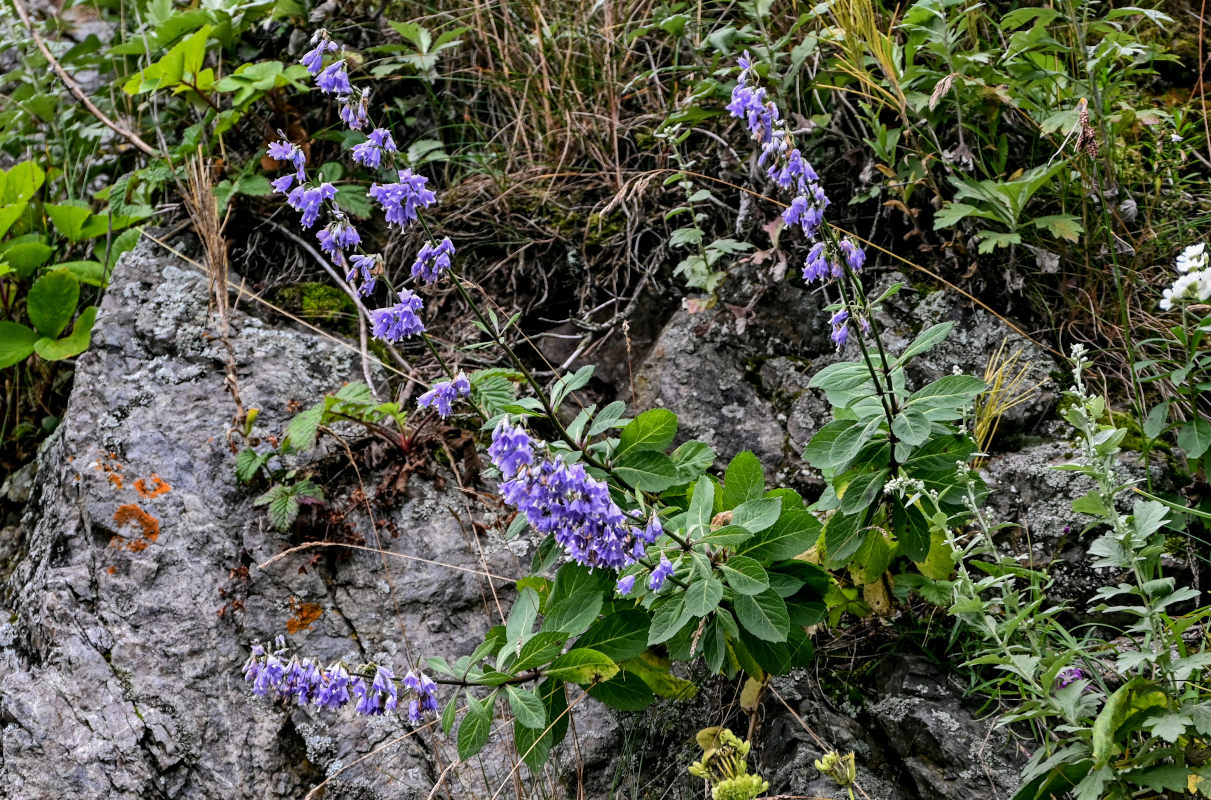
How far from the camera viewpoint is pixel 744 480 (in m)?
2.60

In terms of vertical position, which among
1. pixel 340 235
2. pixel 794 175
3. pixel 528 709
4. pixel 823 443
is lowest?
pixel 528 709

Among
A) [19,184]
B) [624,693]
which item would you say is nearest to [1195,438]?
[624,693]

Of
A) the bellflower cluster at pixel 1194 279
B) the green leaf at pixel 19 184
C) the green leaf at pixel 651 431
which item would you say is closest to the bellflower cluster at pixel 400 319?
the green leaf at pixel 651 431

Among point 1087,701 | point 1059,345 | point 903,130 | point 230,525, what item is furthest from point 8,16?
point 1087,701

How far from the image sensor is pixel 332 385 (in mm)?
3793

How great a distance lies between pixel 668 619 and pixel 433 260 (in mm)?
1124

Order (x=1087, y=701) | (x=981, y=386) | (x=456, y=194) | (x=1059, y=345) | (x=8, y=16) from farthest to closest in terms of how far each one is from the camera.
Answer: (x=8, y=16), (x=456, y=194), (x=1059, y=345), (x=981, y=386), (x=1087, y=701)

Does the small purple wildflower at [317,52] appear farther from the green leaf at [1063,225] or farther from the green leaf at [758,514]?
the green leaf at [1063,225]

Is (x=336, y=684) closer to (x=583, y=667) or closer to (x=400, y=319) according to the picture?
(x=583, y=667)

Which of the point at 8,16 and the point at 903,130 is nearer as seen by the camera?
the point at 903,130

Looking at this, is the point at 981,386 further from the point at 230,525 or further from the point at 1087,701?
the point at 230,525

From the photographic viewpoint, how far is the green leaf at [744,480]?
2.58m

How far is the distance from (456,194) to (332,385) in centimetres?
113

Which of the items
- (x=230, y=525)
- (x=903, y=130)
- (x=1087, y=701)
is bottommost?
(x=230, y=525)
